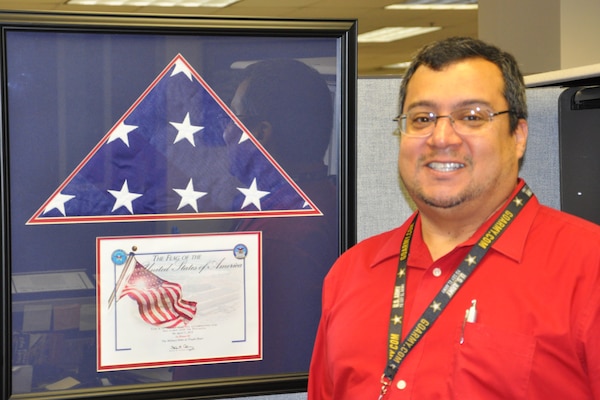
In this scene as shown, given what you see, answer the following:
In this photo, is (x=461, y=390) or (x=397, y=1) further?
(x=397, y=1)

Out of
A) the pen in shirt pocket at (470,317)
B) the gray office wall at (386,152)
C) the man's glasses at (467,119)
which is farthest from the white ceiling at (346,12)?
the pen in shirt pocket at (470,317)

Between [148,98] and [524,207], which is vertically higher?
[148,98]

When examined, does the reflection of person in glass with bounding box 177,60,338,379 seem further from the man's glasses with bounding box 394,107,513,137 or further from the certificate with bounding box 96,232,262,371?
the man's glasses with bounding box 394,107,513,137

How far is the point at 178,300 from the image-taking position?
4.00 feet

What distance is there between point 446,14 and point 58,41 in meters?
A: 7.47

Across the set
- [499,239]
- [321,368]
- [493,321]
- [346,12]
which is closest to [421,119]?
[499,239]

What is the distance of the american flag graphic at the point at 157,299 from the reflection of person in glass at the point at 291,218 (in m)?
0.09

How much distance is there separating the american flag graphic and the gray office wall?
0.66 ft

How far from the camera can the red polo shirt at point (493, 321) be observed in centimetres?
97

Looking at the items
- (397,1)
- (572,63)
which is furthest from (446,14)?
(572,63)

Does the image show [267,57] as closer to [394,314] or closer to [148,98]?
[148,98]

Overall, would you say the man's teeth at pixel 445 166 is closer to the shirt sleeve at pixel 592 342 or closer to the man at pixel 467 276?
the man at pixel 467 276

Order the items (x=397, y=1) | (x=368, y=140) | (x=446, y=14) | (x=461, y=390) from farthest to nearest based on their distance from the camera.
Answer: (x=446, y=14) → (x=397, y=1) → (x=368, y=140) → (x=461, y=390)

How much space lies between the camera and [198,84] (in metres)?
1.22
